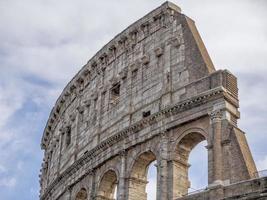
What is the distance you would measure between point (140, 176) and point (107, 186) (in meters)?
2.49

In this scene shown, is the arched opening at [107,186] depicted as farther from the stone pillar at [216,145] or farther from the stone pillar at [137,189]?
the stone pillar at [216,145]

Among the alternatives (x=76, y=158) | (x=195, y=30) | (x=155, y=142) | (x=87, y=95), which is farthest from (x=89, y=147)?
(x=195, y=30)

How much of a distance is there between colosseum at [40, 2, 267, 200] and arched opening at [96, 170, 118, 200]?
44 mm

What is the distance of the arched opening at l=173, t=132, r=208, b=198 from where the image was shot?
2356 centimetres

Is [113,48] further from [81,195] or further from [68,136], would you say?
[81,195]

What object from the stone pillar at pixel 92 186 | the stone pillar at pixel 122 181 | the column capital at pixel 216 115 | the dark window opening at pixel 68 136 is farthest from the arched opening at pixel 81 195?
the column capital at pixel 216 115

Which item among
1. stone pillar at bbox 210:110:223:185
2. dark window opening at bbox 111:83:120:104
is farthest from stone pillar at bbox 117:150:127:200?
stone pillar at bbox 210:110:223:185

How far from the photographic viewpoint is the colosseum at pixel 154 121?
2225cm

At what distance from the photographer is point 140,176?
84.4 ft

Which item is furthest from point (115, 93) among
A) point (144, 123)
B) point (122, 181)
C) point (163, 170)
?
point (163, 170)

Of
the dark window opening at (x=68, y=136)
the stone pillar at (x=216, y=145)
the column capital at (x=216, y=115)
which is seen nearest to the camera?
the stone pillar at (x=216, y=145)

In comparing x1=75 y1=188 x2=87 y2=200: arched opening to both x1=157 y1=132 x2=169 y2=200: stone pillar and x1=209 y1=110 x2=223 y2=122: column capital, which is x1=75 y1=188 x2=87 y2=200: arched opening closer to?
x1=157 y1=132 x2=169 y2=200: stone pillar

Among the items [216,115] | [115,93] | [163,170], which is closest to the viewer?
[216,115]

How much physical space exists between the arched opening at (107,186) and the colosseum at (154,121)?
0.04 m
